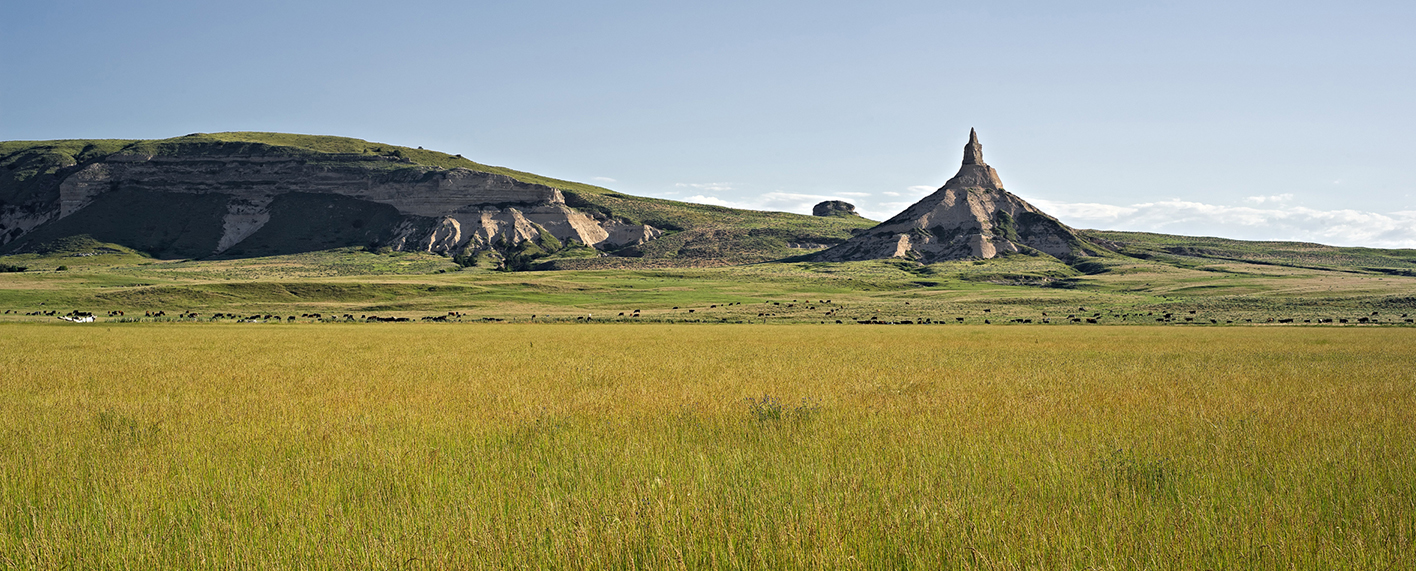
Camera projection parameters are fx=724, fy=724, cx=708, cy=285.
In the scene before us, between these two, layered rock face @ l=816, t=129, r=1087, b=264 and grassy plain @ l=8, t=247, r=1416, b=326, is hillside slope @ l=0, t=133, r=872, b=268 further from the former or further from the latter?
layered rock face @ l=816, t=129, r=1087, b=264

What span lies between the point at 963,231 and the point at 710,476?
569 feet

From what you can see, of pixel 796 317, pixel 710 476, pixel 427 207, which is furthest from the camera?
pixel 427 207

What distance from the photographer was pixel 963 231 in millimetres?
168250

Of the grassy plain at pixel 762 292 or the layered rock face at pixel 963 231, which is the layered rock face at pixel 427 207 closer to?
the grassy plain at pixel 762 292

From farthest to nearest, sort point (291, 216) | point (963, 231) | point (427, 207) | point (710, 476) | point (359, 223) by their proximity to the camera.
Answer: point (291, 216), point (427, 207), point (359, 223), point (963, 231), point (710, 476)

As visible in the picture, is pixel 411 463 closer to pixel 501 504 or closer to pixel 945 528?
pixel 501 504

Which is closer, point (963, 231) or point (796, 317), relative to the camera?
point (796, 317)

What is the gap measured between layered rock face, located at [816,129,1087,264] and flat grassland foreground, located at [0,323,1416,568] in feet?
507

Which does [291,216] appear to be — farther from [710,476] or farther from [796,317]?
[710,476]

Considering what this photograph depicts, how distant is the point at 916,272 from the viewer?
142125mm

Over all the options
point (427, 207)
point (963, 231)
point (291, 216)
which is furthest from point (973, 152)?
point (291, 216)

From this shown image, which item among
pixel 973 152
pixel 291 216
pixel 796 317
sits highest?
pixel 973 152

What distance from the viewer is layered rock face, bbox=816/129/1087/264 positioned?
161750 mm

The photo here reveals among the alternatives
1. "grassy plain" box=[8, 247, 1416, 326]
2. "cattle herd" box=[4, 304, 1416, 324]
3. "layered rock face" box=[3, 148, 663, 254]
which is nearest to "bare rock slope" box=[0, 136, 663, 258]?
"layered rock face" box=[3, 148, 663, 254]
